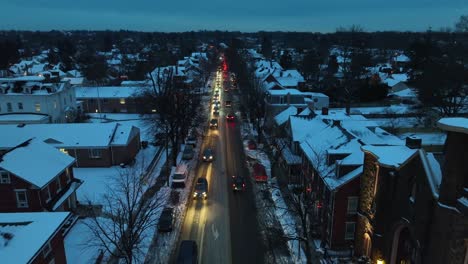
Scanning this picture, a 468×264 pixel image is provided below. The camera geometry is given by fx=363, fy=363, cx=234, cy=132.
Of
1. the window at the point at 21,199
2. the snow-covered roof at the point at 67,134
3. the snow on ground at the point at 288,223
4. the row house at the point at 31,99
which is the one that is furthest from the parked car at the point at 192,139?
the window at the point at 21,199

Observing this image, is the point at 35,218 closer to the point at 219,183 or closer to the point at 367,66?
the point at 219,183

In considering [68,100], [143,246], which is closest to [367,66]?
[68,100]

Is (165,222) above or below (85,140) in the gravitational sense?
below

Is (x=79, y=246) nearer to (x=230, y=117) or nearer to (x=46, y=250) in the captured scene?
(x=46, y=250)

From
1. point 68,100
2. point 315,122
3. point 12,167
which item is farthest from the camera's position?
point 68,100

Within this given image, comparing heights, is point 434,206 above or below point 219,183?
above

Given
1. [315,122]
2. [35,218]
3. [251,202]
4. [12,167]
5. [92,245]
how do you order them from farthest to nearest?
[315,122] → [251,202] → [12,167] → [92,245] → [35,218]

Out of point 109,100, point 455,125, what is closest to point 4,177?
point 455,125
